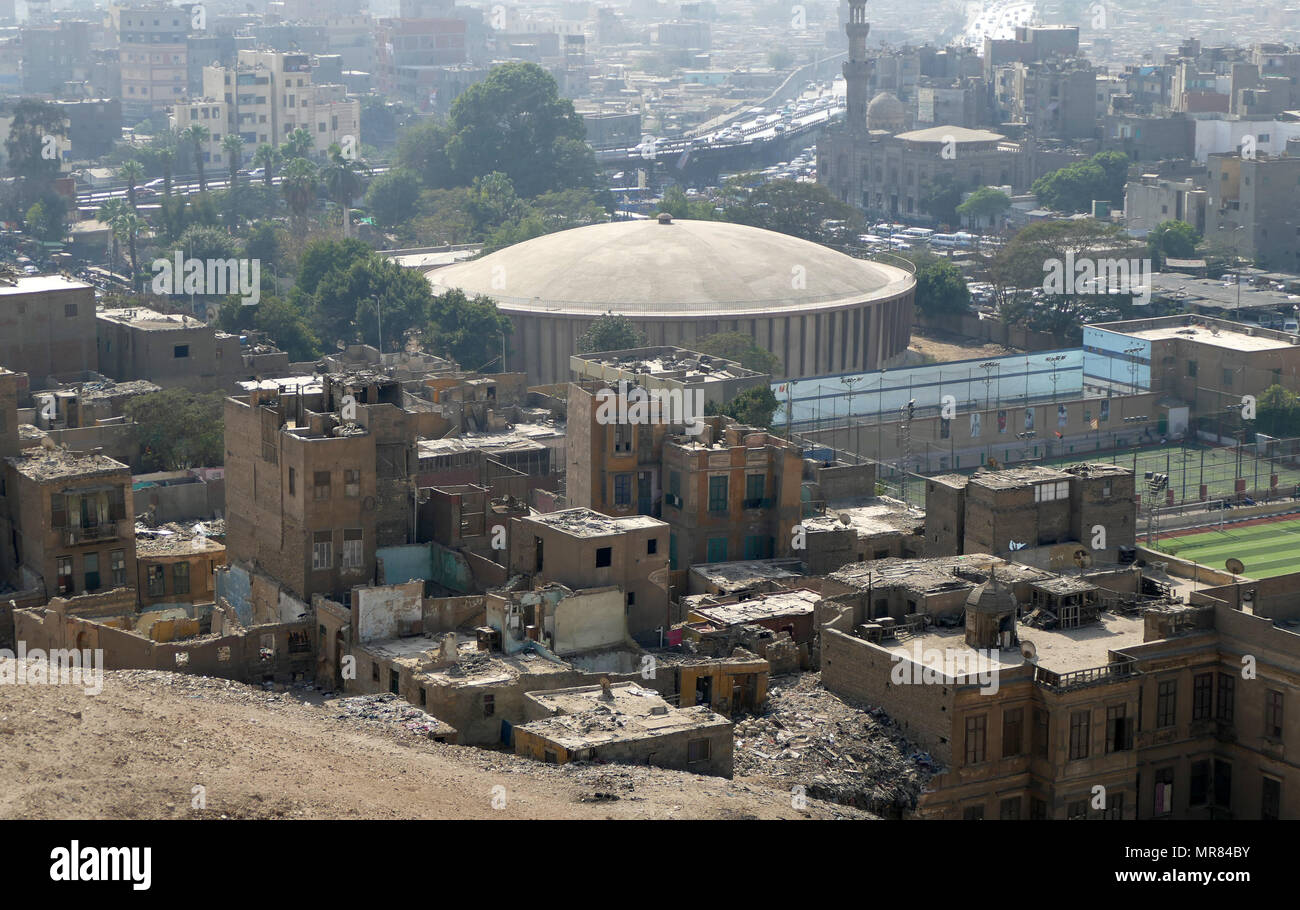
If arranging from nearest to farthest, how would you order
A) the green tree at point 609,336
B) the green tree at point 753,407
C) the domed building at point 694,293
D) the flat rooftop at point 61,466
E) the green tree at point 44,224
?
1. the flat rooftop at point 61,466
2. the green tree at point 753,407
3. the green tree at point 609,336
4. the domed building at point 694,293
5. the green tree at point 44,224

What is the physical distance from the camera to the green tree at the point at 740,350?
344 ft

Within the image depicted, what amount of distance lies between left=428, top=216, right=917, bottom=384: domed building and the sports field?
30482 millimetres

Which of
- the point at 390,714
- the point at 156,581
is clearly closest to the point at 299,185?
the point at 156,581

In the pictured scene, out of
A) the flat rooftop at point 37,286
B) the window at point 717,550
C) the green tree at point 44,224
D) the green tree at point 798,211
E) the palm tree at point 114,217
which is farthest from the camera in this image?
the green tree at point 44,224

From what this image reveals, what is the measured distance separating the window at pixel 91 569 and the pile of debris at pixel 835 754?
2042cm

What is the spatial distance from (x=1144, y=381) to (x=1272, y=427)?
7.44m

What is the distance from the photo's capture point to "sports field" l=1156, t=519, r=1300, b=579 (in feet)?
261

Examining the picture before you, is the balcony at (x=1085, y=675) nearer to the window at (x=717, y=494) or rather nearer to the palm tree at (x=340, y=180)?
the window at (x=717, y=494)

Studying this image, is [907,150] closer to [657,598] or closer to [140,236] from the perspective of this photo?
[140,236]

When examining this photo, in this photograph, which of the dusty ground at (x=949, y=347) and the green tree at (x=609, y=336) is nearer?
the green tree at (x=609, y=336)

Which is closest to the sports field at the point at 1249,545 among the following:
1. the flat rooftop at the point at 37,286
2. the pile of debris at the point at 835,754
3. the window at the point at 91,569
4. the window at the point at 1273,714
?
the window at the point at 1273,714

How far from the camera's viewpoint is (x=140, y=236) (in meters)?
159

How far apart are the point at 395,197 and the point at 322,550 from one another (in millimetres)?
121137
